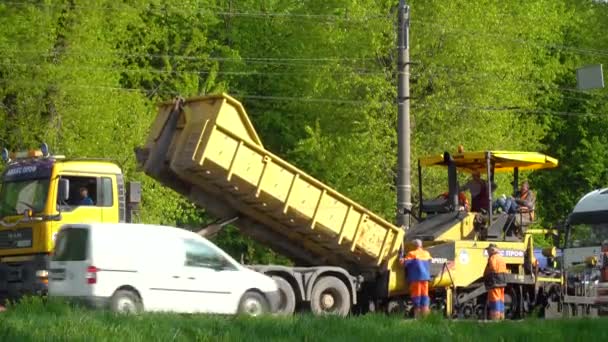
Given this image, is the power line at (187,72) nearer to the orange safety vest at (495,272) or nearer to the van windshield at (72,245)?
the van windshield at (72,245)

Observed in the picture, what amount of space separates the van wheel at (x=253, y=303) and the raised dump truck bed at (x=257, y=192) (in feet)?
4.15

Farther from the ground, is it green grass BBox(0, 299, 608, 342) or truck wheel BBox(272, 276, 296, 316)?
truck wheel BBox(272, 276, 296, 316)

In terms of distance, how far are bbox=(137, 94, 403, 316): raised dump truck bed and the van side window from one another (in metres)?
1.38

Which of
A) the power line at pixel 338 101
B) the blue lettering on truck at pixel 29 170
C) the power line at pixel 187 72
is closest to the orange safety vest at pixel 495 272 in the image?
the blue lettering on truck at pixel 29 170

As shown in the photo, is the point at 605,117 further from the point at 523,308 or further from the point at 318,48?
the point at 523,308

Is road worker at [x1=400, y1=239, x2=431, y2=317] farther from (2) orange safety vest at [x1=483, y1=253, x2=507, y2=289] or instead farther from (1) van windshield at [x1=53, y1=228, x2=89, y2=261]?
(1) van windshield at [x1=53, y1=228, x2=89, y2=261]

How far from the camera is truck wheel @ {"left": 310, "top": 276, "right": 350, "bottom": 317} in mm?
23891

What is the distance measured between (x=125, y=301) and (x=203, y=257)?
5.73ft

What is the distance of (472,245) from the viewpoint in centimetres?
2477

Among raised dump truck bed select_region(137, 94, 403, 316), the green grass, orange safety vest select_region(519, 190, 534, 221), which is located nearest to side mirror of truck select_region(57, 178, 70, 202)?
raised dump truck bed select_region(137, 94, 403, 316)

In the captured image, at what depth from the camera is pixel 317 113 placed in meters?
44.4

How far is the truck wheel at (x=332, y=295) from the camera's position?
2389cm

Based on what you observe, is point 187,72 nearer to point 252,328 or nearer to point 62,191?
point 62,191

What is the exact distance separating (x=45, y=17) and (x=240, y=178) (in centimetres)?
1839
